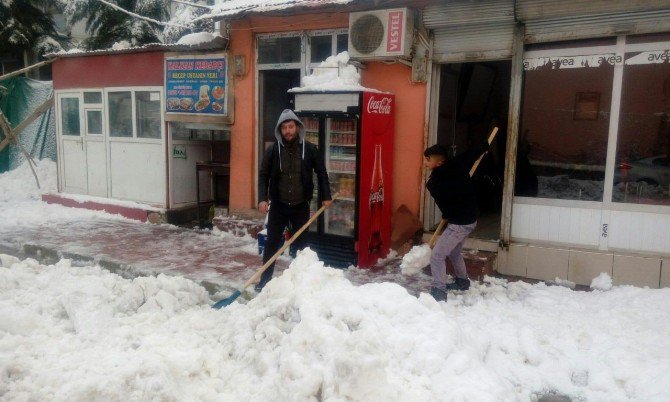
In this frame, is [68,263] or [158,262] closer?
[68,263]

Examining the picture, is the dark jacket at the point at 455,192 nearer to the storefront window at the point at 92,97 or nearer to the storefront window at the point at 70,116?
the storefront window at the point at 92,97

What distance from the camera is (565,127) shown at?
269 inches

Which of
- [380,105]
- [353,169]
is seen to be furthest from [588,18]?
[353,169]

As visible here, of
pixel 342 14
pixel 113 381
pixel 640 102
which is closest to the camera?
pixel 113 381

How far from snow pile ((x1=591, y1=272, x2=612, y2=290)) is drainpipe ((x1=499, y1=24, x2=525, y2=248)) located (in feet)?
3.69

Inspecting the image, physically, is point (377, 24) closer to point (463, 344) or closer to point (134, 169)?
point (463, 344)

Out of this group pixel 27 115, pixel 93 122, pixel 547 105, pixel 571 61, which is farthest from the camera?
pixel 27 115

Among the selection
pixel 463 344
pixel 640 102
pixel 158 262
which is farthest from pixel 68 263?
pixel 640 102

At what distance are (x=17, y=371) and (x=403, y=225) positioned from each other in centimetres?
503

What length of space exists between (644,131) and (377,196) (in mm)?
3418

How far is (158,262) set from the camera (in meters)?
7.51

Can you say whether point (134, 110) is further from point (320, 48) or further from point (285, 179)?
point (285, 179)

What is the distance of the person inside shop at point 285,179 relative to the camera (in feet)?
20.0

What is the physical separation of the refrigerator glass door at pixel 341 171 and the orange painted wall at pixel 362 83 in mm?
776
